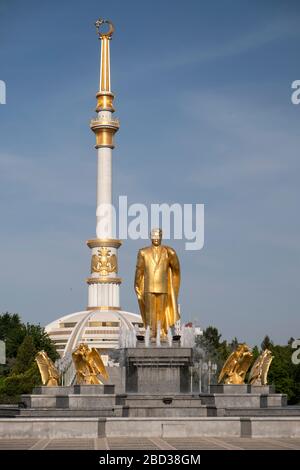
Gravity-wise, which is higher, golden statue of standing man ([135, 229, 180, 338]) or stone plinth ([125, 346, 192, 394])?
golden statue of standing man ([135, 229, 180, 338])

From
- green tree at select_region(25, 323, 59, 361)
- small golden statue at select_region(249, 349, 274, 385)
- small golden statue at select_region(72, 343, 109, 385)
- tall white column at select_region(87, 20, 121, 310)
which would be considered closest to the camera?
small golden statue at select_region(72, 343, 109, 385)

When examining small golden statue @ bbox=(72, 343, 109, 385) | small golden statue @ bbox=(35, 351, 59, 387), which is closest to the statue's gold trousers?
small golden statue @ bbox=(72, 343, 109, 385)

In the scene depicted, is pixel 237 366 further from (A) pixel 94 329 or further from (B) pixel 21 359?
(A) pixel 94 329

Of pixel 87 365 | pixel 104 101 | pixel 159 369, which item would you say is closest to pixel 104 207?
pixel 104 101

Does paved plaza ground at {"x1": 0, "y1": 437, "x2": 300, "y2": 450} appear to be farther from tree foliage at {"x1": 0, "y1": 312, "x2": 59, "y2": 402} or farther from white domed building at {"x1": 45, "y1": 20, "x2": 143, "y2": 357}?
white domed building at {"x1": 45, "y1": 20, "x2": 143, "y2": 357}

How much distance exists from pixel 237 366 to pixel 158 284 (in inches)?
141

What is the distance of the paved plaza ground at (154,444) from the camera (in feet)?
65.5

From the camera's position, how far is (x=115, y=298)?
96.6 m

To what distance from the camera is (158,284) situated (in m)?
32.1

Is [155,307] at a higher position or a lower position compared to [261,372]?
higher

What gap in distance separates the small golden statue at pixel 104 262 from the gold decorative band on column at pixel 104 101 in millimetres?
12407

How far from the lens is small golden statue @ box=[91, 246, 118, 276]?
94375mm

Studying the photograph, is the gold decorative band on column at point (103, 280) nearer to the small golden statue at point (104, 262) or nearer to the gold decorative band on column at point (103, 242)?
the small golden statue at point (104, 262)

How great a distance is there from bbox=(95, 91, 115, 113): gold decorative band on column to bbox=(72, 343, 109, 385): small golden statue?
62751mm
